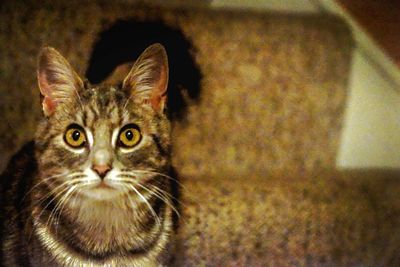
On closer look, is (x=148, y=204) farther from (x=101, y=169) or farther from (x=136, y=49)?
(x=136, y=49)

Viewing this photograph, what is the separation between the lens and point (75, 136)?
945mm

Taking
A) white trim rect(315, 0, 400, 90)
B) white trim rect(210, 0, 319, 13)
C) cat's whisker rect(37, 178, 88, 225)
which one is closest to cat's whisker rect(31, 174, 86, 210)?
cat's whisker rect(37, 178, 88, 225)

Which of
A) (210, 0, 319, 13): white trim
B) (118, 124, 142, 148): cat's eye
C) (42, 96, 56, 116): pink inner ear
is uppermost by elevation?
(210, 0, 319, 13): white trim

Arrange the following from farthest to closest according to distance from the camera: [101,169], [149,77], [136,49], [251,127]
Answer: [251,127], [136,49], [149,77], [101,169]

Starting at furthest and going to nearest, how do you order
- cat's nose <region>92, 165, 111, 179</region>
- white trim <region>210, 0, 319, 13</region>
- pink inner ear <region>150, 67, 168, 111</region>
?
white trim <region>210, 0, 319, 13</region> < pink inner ear <region>150, 67, 168, 111</region> < cat's nose <region>92, 165, 111, 179</region>

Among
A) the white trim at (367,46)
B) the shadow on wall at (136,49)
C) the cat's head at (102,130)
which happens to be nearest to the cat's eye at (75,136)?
the cat's head at (102,130)

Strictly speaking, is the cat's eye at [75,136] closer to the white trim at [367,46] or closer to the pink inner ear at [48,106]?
the pink inner ear at [48,106]

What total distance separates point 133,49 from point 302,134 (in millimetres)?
502

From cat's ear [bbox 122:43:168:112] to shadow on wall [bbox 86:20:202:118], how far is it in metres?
0.17

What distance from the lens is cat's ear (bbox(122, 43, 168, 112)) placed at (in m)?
0.99

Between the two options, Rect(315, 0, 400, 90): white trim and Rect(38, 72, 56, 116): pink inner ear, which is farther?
Rect(315, 0, 400, 90): white trim

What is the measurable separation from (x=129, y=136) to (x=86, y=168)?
0.35 feet

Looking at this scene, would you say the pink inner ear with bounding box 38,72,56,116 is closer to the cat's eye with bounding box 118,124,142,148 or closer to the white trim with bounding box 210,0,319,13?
the cat's eye with bounding box 118,124,142,148

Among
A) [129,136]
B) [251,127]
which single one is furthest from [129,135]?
[251,127]
